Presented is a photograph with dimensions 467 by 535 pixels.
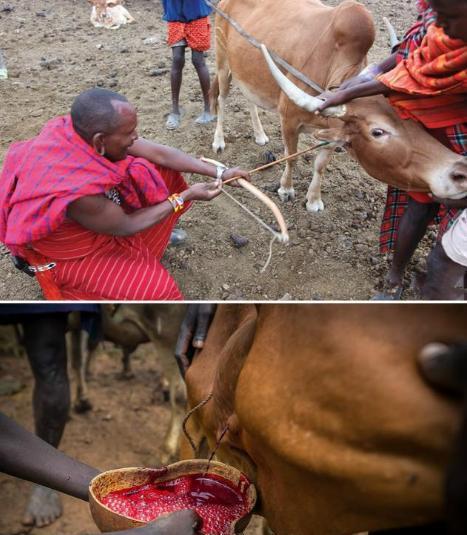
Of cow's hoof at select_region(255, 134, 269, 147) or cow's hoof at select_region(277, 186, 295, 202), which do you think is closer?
cow's hoof at select_region(277, 186, 295, 202)

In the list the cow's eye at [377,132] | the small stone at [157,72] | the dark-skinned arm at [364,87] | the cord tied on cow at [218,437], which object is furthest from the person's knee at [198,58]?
the cord tied on cow at [218,437]

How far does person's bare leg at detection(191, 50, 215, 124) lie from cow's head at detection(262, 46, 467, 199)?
1.42m

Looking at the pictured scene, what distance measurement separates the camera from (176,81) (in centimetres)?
369

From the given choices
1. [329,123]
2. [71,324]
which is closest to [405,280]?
[329,123]

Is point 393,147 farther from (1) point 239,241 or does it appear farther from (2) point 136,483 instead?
(2) point 136,483

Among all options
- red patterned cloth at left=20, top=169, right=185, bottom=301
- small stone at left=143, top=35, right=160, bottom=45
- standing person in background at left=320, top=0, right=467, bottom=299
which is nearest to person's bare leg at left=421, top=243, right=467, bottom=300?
standing person in background at left=320, top=0, right=467, bottom=299

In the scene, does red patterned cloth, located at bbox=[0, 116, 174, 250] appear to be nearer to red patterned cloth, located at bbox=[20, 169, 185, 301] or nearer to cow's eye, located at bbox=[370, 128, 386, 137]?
red patterned cloth, located at bbox=[20, 169, 185, 301]

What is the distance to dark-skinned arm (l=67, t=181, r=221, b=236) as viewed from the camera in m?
1.60

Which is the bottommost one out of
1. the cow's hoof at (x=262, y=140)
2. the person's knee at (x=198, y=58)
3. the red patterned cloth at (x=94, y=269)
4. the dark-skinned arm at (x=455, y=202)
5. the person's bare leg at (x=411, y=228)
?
the cow's hoof at (x=262, y=140)

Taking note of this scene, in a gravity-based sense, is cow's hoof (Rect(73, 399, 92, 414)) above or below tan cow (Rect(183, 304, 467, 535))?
below

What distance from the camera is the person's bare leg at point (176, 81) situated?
141 inches

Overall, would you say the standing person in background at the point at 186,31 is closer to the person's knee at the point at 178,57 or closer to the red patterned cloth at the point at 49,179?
→ the person's knee at the point at 178,57

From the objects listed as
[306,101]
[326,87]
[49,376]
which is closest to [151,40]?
[326,87]

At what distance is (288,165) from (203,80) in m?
1.05
